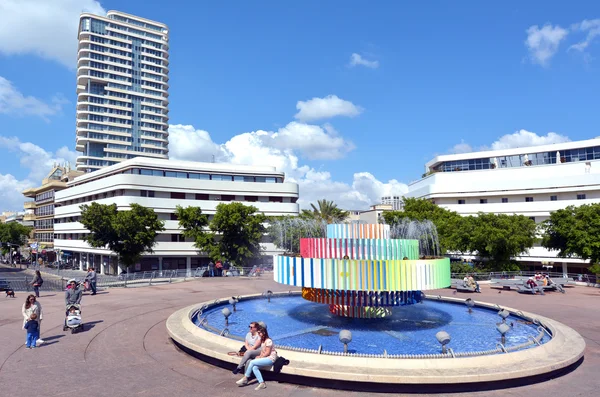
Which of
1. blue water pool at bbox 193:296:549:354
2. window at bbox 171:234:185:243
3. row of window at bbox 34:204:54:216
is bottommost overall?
blue water pool at bbox 193:296:549:354

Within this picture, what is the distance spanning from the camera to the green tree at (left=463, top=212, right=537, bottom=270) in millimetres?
36781

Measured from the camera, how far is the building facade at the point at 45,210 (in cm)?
7675

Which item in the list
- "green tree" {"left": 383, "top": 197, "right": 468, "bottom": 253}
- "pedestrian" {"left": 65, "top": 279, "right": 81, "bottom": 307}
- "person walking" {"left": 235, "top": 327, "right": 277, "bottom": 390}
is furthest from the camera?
"green tree" {"left": 383, "top": 197, "right": 468, "bottom": 253}

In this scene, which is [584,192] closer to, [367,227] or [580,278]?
[580,278]

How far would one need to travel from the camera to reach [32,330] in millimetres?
12117

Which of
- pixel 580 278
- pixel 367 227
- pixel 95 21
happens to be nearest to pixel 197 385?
pixel 367 227

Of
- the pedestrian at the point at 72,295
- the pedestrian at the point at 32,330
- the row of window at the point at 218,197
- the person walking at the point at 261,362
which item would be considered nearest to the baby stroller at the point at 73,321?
the pedestrian at the point at 72,295

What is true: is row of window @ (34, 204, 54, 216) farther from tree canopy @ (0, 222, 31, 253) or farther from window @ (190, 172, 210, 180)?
window @ (190, 172, 210, 180)

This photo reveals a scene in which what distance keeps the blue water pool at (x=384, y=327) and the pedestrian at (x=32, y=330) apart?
5382mm

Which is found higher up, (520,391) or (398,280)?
(398,280)

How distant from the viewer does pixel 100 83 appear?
10350cm

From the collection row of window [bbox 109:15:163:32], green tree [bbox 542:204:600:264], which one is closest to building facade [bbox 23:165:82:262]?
row of window [bbox 109:15:163:32]

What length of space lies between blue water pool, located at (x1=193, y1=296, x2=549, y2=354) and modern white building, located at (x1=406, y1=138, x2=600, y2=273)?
1533 inches

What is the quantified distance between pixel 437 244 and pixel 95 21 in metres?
105
